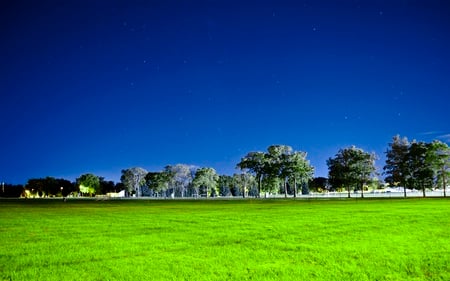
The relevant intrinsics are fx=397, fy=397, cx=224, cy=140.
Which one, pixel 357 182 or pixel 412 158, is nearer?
pixel 412 158

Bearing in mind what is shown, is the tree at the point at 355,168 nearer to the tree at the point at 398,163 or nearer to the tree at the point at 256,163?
the tree at the point at 398,163

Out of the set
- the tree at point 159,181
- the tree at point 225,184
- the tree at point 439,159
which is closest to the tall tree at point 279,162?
the tree at point 439,159

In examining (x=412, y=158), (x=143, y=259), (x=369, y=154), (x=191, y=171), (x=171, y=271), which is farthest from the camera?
(x=191, y=171)

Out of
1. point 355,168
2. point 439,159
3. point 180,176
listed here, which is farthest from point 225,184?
point 439,159

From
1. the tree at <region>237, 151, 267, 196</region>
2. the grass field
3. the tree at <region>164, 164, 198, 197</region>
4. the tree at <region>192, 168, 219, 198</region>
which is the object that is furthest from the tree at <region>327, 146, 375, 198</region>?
the tree at <region>164, 164, 198, 197</region>

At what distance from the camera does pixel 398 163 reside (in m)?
92.7

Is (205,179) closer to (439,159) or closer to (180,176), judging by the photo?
(180,176)

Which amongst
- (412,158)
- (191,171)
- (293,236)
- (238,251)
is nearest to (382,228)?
(293,236)

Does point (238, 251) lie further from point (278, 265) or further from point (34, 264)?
point (34, 264)

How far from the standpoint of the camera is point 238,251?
1275cm

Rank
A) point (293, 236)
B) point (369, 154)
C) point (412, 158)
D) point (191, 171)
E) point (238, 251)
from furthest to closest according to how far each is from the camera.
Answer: point (191, 171) → point (369, 154) → point (412, 158) → point (293, 236) → point (238, 251)

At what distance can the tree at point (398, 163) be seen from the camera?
90.1m

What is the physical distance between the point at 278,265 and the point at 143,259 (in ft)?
13.1

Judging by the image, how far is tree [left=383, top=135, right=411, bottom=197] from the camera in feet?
296
